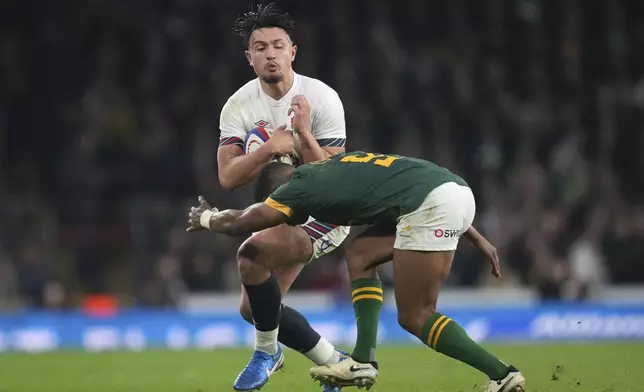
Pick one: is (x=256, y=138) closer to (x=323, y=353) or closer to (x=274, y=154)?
(x=274, y=154)

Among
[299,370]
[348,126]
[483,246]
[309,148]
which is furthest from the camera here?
[348,126]

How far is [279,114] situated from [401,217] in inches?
57.5

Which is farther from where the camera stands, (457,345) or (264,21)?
(264,21)

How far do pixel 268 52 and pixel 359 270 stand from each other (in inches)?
64.0

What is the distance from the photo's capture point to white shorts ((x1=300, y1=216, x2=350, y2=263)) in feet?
24.2

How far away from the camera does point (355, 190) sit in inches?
249

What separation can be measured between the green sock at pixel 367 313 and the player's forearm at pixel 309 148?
0.84 m

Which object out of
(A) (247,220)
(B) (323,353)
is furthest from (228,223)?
(B) (323,353)

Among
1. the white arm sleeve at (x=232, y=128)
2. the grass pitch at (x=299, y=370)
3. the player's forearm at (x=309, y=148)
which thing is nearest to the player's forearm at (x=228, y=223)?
the player's forearm at (x=309, y=148)

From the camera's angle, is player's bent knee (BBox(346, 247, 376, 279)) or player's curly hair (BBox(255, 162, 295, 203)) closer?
player's bent knee (BBox(346, 247, 376, 279))

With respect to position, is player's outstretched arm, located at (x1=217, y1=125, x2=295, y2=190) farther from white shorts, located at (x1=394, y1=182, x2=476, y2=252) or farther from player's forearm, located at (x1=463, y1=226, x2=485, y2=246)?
player's forearm, located at (x1=463, y1=226, x2=485, y2=246)

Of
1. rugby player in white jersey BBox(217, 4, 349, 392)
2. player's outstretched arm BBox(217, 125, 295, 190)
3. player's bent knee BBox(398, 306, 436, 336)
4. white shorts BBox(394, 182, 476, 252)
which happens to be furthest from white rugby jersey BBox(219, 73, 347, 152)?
player's bent knee BBox(398, 306, 436, 336)

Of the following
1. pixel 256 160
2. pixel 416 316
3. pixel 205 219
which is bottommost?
pixel 416 316

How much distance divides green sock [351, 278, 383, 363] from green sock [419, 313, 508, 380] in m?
0.38
